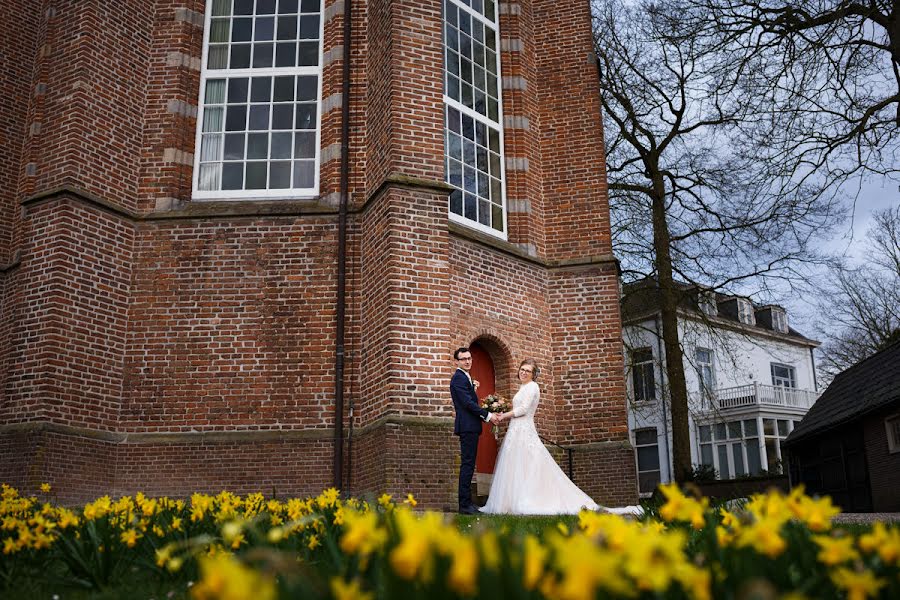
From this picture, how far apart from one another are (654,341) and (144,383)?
2777 centimetres

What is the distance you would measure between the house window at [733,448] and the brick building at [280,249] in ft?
74.8

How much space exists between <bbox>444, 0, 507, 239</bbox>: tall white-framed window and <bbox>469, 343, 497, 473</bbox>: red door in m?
2.16

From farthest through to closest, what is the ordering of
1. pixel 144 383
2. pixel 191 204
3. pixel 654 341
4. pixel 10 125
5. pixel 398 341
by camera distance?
pixel 654 341
pixel 10 125
pixel 191 204
pixel 144 383
pixel 398 341

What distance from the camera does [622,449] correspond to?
13.2 metres

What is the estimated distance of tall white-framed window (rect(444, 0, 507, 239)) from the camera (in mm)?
13750

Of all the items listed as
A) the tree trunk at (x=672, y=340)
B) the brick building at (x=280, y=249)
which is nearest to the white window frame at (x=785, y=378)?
the tree trunk at (x=672, y=340)

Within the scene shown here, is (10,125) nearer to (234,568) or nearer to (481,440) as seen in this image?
(481,440)

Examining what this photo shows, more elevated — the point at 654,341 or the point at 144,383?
the point at 654,341

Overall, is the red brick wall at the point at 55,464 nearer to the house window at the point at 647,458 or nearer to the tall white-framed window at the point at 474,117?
the tall white-framed window at the point at 474,117

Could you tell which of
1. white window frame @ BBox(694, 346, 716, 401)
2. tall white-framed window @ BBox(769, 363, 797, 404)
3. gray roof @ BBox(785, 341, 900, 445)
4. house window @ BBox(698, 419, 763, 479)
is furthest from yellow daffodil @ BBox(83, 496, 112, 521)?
tall white-framed window @ BBox(769, 363, 797, 404)

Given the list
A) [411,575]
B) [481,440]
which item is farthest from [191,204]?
[411,575]

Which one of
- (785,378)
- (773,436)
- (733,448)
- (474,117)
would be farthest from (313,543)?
(785,378)

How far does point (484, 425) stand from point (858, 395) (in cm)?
1108

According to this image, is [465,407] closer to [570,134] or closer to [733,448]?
[570,134]
